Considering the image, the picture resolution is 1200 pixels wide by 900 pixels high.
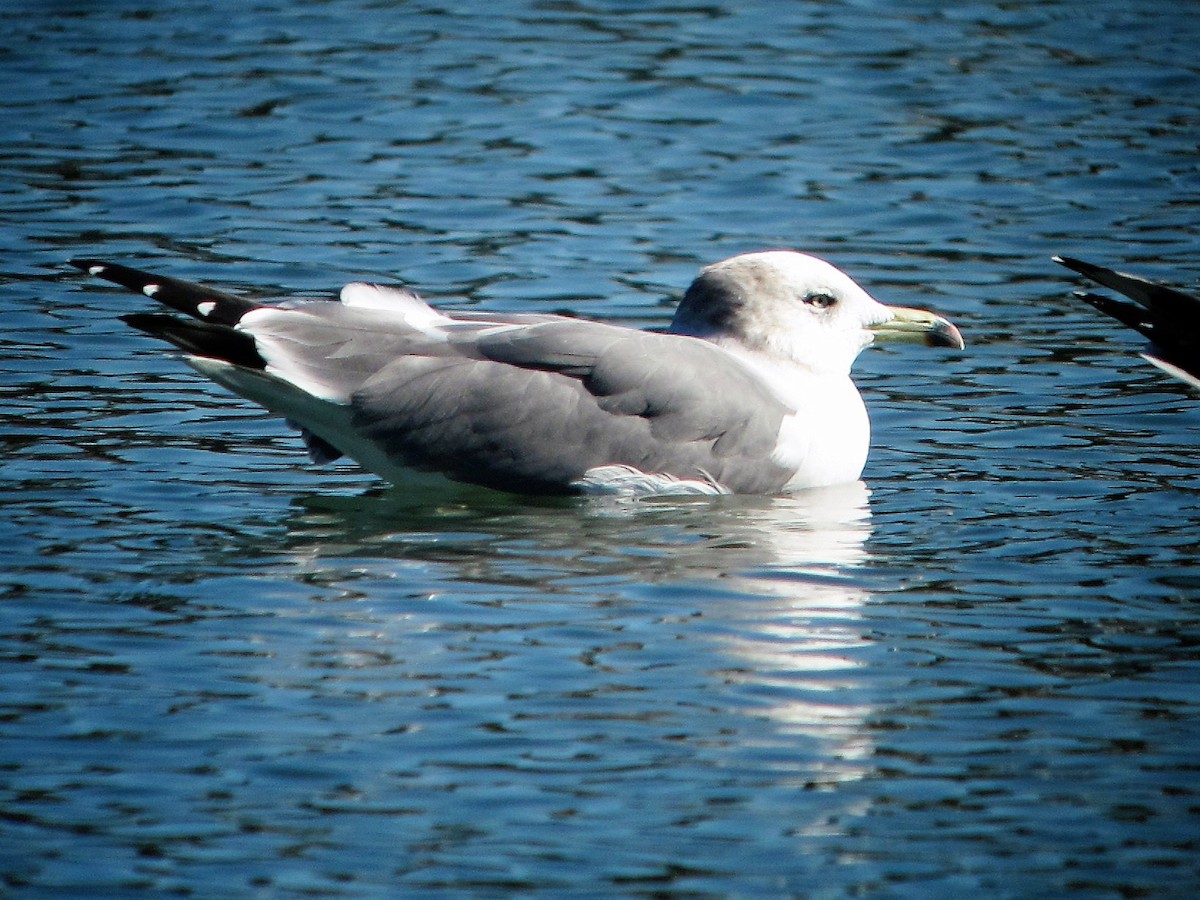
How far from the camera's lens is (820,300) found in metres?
8.29

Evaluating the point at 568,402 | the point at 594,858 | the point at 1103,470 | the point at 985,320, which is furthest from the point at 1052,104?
the point at 594,858

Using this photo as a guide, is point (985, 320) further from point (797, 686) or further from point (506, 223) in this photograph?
point (797, 686)

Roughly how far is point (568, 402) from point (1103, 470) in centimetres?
237

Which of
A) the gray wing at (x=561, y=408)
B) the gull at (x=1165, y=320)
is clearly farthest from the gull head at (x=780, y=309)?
the gull at (x=1165, y=320)

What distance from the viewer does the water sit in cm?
496

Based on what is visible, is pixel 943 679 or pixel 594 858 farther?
pixel 943 679

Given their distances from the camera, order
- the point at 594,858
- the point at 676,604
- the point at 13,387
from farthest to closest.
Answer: the point at 13,387 → the point at 676,604 → the point at 594,858

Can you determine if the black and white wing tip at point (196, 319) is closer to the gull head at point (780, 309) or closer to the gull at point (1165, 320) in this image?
the gull head at point (780, 309)

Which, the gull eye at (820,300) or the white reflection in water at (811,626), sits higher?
the gull eye at (820,300)

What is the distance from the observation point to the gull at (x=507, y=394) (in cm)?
762

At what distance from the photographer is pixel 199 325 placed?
7.59 meters

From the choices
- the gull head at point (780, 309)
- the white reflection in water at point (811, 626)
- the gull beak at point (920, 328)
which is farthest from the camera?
the gull beak at point (920, 328)

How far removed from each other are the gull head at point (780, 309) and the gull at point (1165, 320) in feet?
4.08

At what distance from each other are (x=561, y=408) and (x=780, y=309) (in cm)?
113
